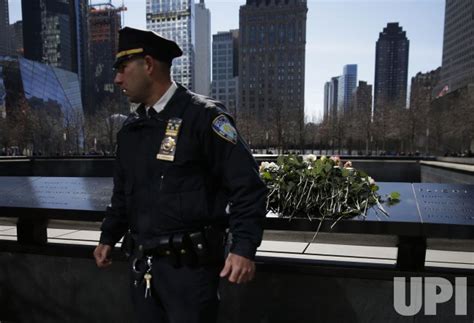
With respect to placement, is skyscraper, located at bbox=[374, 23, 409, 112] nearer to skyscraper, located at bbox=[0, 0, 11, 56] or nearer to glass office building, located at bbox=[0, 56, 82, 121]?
glass office building, located at bbox=[0, 56, 82, 121]

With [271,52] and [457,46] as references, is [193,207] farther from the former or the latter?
[271,52]

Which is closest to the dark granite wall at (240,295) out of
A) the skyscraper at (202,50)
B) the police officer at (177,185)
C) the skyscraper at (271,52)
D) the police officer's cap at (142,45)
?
the police officer at (177,185)

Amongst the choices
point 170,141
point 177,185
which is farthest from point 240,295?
point 170,141

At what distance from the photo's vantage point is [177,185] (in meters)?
1.81

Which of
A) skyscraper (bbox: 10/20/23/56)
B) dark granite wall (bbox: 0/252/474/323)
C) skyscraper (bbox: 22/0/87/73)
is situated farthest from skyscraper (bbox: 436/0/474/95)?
skyscraper (bbox: 10/20/23/56)

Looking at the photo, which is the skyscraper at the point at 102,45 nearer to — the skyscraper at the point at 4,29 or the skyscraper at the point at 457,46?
the skyscraper at the point at 4,29

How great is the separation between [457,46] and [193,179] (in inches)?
4193

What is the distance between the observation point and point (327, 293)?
2.76 m

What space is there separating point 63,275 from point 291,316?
2.08 meters

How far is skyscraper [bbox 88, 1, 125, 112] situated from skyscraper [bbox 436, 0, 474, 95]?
3559 inches

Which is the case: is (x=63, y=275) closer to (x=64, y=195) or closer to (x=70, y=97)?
(x=64, y=195)

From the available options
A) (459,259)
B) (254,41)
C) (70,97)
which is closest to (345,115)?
(459,259)

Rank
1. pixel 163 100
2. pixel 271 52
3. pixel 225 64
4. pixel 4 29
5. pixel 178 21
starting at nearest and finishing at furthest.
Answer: pixel 163 100
pixel 4 29
pixel 271 52
pixel 178 21
pixel 225 64

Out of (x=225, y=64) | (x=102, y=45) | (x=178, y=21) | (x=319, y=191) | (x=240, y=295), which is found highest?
(x=178, y=21)
